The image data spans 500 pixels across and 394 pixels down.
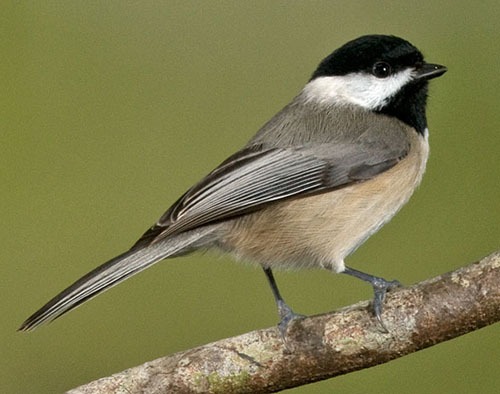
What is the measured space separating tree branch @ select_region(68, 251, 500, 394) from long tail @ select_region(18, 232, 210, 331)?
0.21m

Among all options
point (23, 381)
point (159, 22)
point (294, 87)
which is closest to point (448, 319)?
point (23, 381)

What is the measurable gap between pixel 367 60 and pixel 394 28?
737 millimetres

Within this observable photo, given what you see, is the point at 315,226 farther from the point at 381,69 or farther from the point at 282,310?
the point at 381,69

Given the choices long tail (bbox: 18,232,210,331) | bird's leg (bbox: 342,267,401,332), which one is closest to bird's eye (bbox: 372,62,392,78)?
bird's leg (bbox: 342,267,401,332)

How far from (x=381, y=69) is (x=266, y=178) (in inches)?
17.6

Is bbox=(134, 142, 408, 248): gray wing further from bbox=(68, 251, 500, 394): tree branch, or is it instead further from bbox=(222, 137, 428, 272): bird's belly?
bbox=(68, 251, 500, 394): tree branch

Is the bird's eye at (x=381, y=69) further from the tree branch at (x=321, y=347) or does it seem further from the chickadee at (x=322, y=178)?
the tree branch at (x=321, y=347)

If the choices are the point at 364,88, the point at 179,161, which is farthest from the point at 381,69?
the point at 179,161

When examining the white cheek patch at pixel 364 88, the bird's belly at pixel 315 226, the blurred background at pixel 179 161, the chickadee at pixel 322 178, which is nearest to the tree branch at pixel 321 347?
the chickadee at pixel 322 178

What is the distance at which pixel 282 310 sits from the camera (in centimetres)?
226

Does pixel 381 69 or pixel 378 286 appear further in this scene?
pixel 381 69

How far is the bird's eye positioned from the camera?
97.7 inches

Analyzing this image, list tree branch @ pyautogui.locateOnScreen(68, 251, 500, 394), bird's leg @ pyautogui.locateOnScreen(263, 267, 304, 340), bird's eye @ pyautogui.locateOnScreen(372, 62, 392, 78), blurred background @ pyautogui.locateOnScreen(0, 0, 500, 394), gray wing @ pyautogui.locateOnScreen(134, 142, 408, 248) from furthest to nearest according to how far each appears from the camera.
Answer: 1. blurred background @ pyautogui.locateOnScreen(0, 0, 500, 394)
2. bird's eye @ pyautogui.locateOnScreen(372, 62, 392, 78)
3. gray wing @ pyautogui.locateOnScreen(134, 142, 408, 248)
4. bird's leg @ pyautogui.locateOnScreen(263, 267, 304, 340)
5. tree branch @ pyautogui.locateOnScreen(68, 251, 500, 394)

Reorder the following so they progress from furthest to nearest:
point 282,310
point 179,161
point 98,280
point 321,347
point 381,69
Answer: point 179,161
point 381,69
point 282,310
point 98,280
point 321,347
